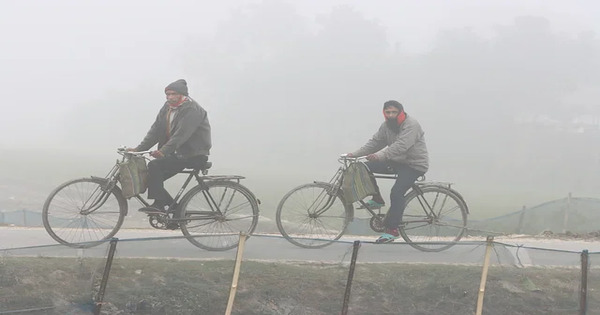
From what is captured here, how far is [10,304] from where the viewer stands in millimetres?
4289

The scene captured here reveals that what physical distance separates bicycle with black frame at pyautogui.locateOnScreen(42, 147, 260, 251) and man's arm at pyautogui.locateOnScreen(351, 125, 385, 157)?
4.67 ft

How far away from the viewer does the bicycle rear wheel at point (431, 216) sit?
20.3 ft

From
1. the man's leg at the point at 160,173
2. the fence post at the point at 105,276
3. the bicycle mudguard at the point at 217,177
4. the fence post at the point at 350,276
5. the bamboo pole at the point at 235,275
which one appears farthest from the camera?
the bicycle mudguard at the point at 217,177

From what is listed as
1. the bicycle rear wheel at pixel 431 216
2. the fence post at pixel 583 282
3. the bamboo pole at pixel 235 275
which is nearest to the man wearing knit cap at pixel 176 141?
the bamboo pole at pixel 235 275

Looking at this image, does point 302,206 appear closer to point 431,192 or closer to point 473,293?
point 431,192

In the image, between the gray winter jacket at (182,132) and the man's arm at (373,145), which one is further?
the man's arm at (373,145)

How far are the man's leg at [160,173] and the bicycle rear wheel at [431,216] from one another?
8.87 feet

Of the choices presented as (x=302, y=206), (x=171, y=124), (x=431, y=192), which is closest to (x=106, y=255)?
(x=171, y=124)

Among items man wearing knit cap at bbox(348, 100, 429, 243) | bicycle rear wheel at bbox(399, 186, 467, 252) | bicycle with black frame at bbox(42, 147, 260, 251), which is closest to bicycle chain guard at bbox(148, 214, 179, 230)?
bicycle with black frame at bbox(42, 147, 260, 251)

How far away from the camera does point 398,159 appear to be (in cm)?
586

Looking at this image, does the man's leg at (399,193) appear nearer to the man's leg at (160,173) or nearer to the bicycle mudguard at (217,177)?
the bicycle mudguard at (217,177)

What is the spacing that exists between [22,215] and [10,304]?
9319 millimetres

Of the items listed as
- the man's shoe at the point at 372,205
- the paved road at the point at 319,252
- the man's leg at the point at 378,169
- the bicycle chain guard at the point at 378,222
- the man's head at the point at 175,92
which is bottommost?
the paved road at the point at 319,252

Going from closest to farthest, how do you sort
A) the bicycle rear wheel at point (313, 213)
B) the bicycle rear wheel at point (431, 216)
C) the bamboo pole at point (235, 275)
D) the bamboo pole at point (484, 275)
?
the bamboo pole at point (235, 275) → the bamboo pole at point (484, 275) → the bicycle rear wheel at point (313, 213) → the bicycle rear wheel at point (431, 216)
